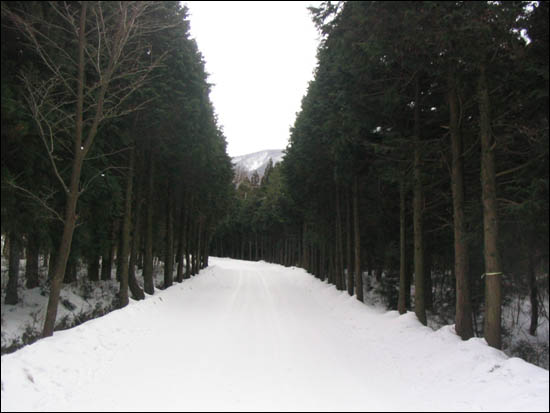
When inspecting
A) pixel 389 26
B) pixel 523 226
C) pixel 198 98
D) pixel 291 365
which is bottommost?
pixel 291 365

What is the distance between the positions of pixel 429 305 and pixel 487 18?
14.6 meters

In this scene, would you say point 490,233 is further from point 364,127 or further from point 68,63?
point 68,63

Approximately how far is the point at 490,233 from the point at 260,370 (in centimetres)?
543

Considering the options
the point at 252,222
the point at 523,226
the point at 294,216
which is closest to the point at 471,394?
the point at 523,226

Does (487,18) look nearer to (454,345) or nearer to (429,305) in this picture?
(454,345)

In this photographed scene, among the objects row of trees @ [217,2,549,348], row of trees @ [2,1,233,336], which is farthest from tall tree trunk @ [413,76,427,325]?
row of trees @ [2,1,233,336]

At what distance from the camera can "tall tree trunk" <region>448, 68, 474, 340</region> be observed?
9070mm

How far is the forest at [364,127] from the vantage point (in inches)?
291

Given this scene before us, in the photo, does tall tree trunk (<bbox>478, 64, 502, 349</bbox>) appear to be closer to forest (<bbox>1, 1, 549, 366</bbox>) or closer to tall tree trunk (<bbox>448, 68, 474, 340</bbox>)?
forest (<bbox>1, 1, 549, 366</bbox>)

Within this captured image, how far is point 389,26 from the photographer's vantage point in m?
7.52

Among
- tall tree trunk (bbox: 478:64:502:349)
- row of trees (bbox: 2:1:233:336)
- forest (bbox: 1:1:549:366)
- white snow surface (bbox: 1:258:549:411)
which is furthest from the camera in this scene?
row of trees (bbox: 2:1:233:336)

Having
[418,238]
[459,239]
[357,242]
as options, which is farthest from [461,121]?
[357,242]

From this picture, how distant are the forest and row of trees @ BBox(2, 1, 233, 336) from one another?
53 mm

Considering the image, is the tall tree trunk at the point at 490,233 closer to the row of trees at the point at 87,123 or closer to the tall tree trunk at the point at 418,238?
the tall tree trunk at the point at 418,238
